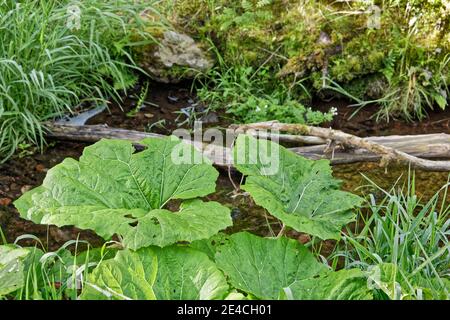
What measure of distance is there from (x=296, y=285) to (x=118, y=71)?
2.72 metres

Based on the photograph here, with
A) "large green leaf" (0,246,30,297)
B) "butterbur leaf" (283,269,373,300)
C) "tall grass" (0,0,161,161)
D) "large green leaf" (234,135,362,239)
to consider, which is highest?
"tall grass" (0,0,161,161)

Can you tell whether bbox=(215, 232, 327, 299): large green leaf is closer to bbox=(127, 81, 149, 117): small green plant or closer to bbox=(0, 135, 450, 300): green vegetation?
bbox=(0, 135, 450, 300): green vegetation

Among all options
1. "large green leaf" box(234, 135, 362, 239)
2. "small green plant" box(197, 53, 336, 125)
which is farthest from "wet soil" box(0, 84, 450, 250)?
"large green leaf" box(234, 135, 362, 239)

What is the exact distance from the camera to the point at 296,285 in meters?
1.89

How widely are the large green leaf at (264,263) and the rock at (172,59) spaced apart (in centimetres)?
280

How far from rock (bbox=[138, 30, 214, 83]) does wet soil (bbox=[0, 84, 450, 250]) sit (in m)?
0.13

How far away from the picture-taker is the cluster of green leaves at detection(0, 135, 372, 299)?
6.06 feet

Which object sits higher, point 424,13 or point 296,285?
point 424,13

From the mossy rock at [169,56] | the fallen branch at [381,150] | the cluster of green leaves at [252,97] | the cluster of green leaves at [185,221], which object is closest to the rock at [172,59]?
the mossy rock at [169,56]

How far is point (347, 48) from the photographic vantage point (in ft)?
14.9

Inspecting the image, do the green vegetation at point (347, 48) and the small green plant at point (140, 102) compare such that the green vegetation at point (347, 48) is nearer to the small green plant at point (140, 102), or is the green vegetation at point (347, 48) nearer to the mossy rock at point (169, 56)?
the mossy rock at point (169, 56)

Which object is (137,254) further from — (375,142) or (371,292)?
(375,142)

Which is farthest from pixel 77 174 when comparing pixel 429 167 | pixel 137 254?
pixel 429 167

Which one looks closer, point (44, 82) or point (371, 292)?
point (371, 292)
